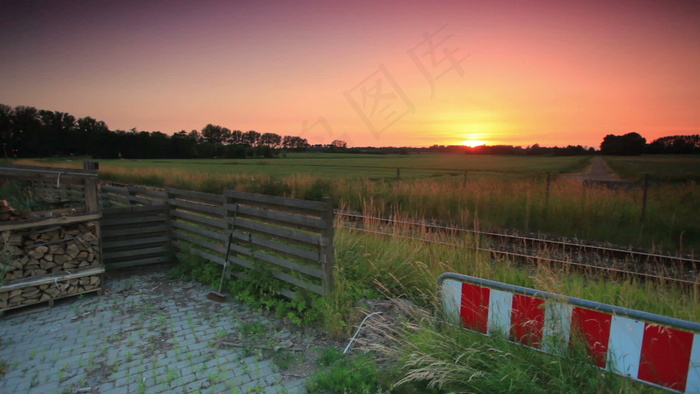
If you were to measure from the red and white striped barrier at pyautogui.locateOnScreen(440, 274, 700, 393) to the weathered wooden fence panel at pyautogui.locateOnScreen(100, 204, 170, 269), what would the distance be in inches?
250

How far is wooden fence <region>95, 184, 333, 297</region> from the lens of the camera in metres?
5.17

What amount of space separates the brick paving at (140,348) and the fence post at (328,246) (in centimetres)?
80

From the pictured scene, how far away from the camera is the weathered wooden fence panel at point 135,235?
7262 mm

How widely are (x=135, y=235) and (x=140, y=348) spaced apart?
3770 mm

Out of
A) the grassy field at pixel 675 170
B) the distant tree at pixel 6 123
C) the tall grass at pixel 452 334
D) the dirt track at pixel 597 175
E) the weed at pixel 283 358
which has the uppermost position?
the distant tree at pixel 6 123

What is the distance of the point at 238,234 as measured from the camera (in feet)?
20.6

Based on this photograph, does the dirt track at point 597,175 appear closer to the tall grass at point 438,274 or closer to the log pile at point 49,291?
the tall grass at point 438,274

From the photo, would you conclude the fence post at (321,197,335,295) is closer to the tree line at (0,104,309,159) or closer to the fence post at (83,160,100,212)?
the fence post at (83,160,100,212)

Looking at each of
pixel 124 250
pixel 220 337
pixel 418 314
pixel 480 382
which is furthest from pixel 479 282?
pixel 124 250

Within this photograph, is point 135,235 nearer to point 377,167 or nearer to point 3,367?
point 3,367

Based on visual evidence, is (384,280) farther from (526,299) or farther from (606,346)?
(606,346)

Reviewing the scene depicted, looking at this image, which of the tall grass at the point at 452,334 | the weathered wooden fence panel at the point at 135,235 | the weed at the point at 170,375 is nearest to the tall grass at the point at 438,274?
the tall grass at the point at 452,334

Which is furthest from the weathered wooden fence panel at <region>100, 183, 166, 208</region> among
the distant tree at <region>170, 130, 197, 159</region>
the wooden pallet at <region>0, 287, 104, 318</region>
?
the distant tree at <region>170, 130, 197, 159</region>

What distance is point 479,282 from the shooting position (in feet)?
11.2
